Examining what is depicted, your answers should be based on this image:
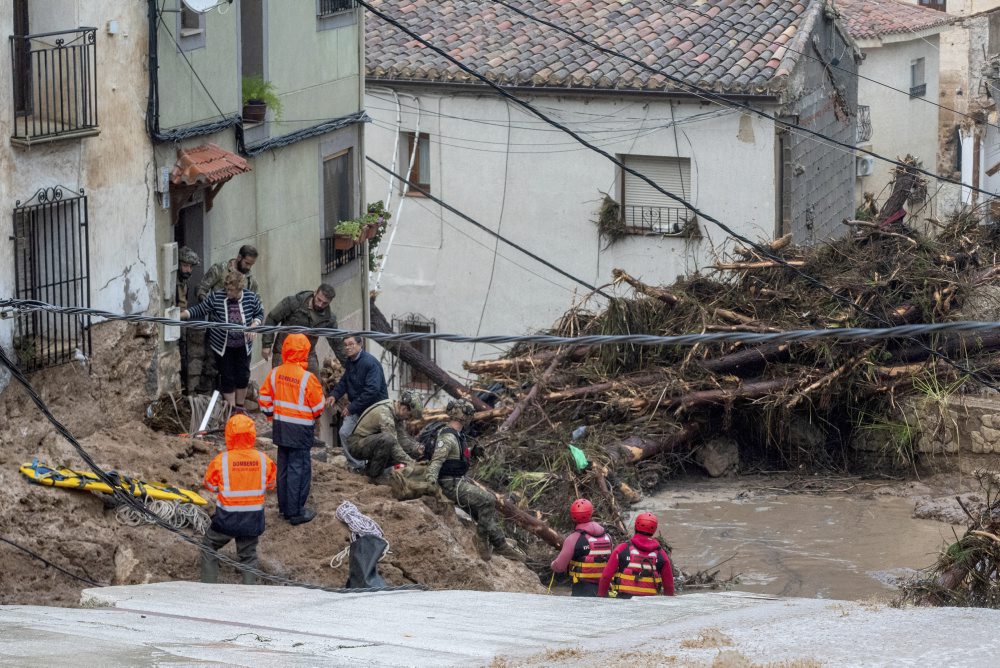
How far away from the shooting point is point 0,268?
11.3 m

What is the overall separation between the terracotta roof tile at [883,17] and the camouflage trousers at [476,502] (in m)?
23.0

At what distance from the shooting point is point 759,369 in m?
17.2

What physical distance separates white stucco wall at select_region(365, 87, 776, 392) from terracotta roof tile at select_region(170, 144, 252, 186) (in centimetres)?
1016

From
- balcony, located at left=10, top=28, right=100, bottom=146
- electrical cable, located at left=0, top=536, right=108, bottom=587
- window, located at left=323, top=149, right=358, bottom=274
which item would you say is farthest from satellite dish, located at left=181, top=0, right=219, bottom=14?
window, located at left=323, top=149, right=358, bottom=274

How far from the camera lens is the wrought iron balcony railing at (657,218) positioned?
23.5 m

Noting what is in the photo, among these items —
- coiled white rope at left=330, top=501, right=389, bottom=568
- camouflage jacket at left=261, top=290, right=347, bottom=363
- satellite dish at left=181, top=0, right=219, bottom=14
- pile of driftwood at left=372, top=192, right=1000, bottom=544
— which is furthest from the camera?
pile of driftwood at left=372, top=192, right=1000, bottom=544

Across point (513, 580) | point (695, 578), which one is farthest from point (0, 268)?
point (695, 578)

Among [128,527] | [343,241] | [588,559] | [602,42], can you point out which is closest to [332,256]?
[343,241]

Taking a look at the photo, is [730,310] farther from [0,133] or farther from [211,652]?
[211,652]

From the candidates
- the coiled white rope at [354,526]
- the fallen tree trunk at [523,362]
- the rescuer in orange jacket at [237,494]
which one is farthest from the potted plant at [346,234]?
the rescuer in orange jacket at [237,494]

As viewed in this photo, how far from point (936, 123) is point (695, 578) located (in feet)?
79.9

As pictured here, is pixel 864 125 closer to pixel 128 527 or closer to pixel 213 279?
pixel 213 279

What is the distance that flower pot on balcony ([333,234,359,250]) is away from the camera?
18.6m

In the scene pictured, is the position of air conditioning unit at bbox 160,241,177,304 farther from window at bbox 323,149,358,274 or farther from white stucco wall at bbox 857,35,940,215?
white stucco wall at bbox 857,35,940,215
